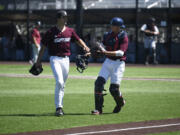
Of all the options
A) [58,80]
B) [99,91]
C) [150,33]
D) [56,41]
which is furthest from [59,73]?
[150,33]

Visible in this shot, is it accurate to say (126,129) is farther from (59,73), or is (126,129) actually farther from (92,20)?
(92,20)

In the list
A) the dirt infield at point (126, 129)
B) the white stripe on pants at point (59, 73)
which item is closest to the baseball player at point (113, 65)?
the white stripe on pants at point (59, 73)

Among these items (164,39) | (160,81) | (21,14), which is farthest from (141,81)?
(21,14)

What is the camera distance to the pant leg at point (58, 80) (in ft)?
32.5

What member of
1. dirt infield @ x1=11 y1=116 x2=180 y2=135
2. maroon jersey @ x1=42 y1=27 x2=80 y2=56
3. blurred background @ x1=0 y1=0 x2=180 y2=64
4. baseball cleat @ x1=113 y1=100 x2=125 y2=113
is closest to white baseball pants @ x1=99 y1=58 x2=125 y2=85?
baseball cleat @ x1=113 y1=100 x2=125 y2=113

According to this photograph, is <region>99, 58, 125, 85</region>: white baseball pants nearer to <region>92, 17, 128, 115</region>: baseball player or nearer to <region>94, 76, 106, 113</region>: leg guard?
<region>92, 17, 128, 115</region>: baseball player

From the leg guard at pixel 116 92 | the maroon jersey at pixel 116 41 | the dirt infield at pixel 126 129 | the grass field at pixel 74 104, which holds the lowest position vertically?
the grass field at pixel 74 104

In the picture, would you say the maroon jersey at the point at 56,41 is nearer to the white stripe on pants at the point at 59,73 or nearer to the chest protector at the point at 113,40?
the white stripe on pants at the point at 59,73

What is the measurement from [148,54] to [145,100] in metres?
14.4

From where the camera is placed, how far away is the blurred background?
31.2 m

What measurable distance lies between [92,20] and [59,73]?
22.7m

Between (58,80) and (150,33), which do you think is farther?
(150,33)

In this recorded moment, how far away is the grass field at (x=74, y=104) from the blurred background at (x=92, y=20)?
1427 centimetres

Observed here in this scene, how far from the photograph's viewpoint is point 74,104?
38.7ft
